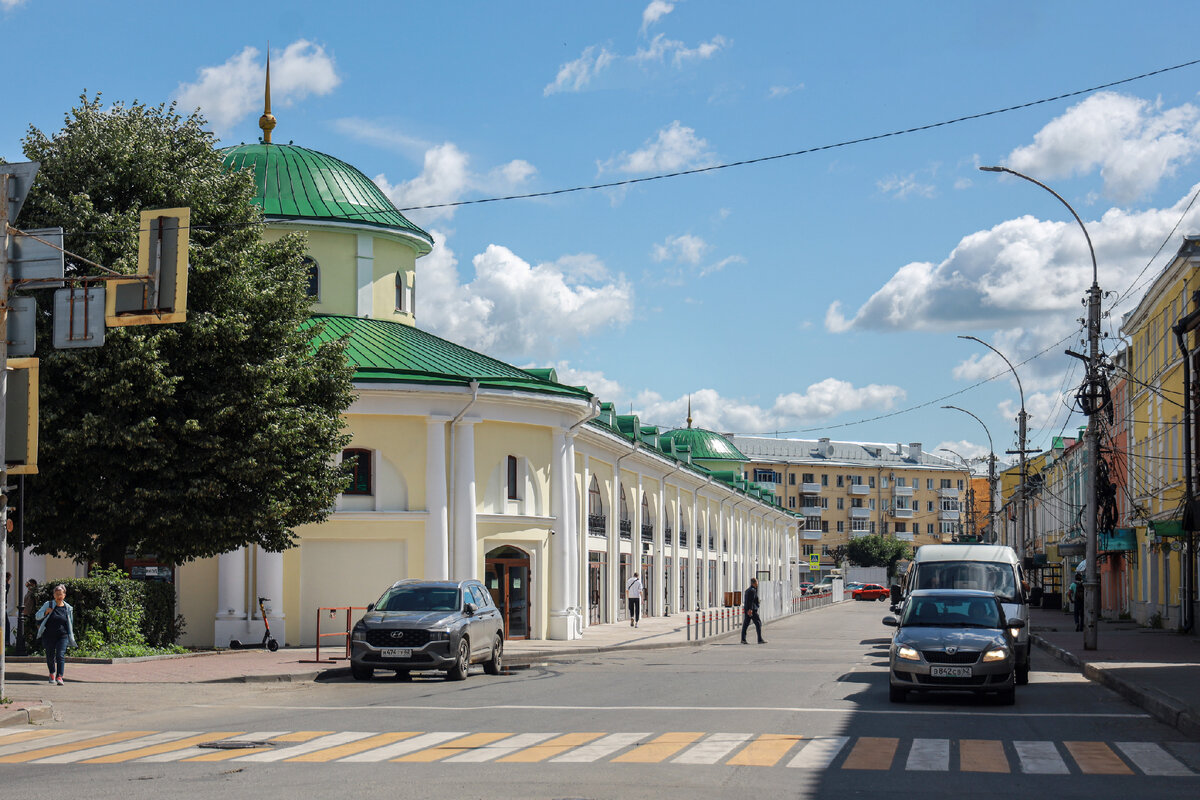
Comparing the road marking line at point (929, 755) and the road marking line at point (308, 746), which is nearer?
the road marking line at point (929, 755)

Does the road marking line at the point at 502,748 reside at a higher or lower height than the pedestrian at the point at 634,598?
higher

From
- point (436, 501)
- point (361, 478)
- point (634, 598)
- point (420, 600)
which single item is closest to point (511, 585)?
point (436, 501)

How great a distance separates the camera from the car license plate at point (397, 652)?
73.5ft

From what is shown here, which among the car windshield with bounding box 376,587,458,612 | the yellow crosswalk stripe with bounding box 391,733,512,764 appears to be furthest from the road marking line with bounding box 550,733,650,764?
the car windshield with bounding box 376,587,458,612

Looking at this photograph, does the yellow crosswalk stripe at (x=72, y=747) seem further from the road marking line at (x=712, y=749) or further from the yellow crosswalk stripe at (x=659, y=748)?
the road marking line at (x=712, y=749)

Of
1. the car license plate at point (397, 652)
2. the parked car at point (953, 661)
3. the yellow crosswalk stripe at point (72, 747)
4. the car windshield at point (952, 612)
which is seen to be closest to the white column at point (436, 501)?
the car license plate at point (397, 652)

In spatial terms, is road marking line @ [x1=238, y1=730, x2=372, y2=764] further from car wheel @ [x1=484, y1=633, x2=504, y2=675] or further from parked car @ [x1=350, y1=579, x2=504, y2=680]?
car wheel @ [x1=484, y1=633, x2=504, y2=675]

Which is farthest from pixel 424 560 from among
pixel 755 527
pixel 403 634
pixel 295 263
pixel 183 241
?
pixel 755 527

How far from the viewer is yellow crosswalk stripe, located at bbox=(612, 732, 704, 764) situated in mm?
12125

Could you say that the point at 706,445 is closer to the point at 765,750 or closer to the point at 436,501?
the point at 436,501

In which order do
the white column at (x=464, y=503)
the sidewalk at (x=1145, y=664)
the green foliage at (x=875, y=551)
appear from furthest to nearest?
the green foliage at (x=875, y=551)
the white column at (x=464, y=503)
the sidewalk at (x=1145, y=664)

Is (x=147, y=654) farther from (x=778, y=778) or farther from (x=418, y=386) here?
(x=778, y=778)

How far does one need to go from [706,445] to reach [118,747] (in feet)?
252

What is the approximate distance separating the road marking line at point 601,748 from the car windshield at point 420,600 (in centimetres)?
1016
